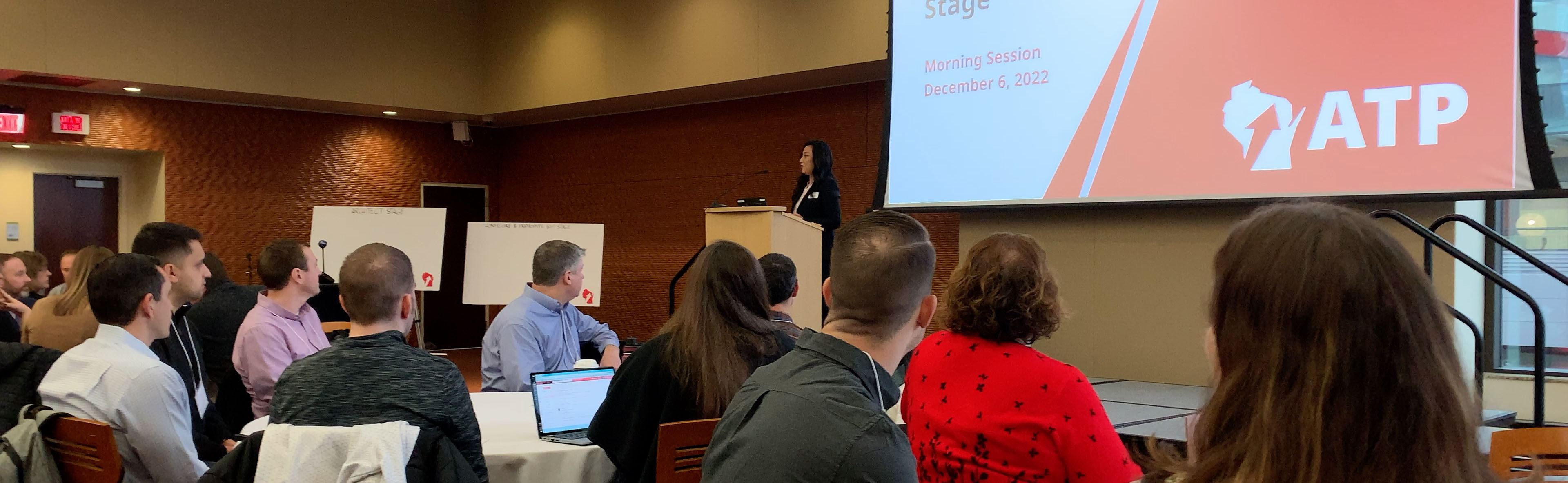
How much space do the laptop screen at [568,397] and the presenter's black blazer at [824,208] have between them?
4.06 m

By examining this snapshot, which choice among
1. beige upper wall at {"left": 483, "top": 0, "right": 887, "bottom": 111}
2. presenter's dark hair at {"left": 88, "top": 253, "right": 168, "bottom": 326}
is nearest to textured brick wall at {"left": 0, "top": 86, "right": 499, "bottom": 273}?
beige upper wall at {"left": 483, "top": 0, "right": 887, "bottom": 111}

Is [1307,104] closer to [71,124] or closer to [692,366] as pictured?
[692,366]

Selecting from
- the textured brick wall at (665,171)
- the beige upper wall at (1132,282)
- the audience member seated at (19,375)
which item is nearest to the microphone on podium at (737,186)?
the textured brick wall at (665,171)

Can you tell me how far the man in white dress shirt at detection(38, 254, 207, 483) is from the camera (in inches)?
115

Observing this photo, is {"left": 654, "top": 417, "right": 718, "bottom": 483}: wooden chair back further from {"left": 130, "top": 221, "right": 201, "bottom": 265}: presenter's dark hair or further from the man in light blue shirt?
{"left": 130, "top": 221, "right": 201, "bottom": 265}: presenter's dark hair

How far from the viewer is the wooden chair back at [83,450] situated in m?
2.69

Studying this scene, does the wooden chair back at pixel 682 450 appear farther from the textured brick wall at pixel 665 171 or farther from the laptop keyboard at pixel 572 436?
the textured brick wall at pixel 665 171

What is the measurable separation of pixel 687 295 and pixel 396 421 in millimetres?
783

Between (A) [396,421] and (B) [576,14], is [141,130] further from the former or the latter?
(A) [396,421]

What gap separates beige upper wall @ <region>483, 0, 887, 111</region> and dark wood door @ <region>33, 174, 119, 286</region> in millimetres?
3748

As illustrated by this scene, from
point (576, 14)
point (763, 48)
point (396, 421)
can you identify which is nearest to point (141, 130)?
point (576, 14)

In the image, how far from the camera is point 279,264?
3996 millimetres

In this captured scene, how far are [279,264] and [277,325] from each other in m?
0.25

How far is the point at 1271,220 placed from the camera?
99cm
